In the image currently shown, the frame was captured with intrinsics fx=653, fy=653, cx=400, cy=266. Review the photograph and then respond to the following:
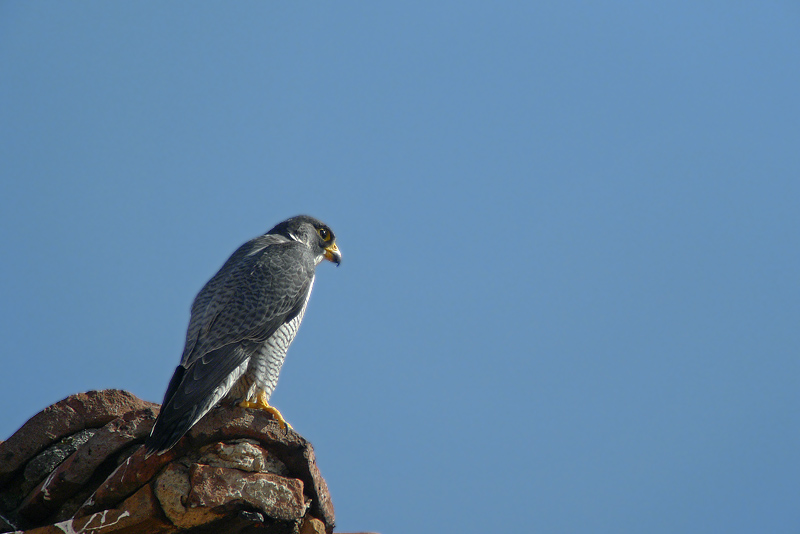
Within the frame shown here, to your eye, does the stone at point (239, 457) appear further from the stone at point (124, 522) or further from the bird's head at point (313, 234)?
the bird's head at point (313, 234)

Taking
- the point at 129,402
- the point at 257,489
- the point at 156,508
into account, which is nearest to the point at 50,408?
the point at 129,402

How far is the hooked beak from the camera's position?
6432 mm

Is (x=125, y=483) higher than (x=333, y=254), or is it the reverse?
(x=333, y=254)

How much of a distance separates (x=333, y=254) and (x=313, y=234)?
1.07 ft

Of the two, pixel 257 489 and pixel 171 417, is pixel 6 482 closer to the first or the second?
pixel 171 417

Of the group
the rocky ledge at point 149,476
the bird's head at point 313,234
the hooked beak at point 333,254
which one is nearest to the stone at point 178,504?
the rocky ledge at point 149,476

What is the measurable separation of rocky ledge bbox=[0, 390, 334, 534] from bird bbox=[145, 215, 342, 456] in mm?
197

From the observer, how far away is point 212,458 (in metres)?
3.83

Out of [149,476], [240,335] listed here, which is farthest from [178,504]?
[240,335]

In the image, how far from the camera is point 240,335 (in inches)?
177

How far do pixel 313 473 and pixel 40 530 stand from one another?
1.52 meters

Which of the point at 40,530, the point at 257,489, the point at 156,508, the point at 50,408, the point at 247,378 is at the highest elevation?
the point at 247,378

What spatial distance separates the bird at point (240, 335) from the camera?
12.7ft

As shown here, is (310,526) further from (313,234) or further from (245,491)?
(313,234)
